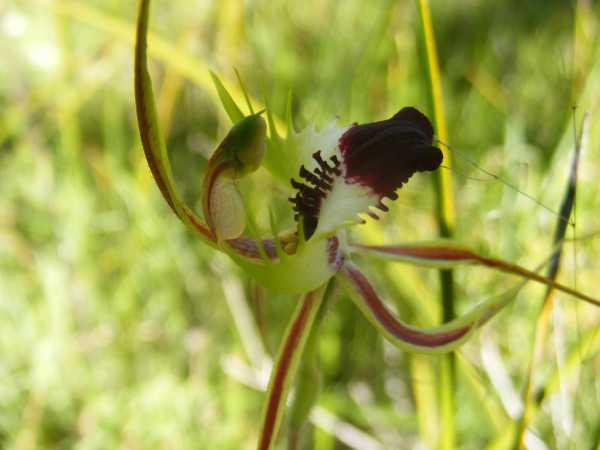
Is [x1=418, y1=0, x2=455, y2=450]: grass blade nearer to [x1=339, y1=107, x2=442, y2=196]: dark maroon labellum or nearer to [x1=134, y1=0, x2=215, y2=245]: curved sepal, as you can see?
[x1=339, y1=107, x2=442, y2=196]: dark maroon labellum

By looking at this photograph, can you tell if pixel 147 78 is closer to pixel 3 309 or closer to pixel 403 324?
pixel 403 324

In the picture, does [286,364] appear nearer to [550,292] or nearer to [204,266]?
[550,292]

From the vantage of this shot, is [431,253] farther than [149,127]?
Yes

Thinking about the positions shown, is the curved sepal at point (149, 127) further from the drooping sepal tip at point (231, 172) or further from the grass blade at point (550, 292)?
the grass blade at point (550, 292)

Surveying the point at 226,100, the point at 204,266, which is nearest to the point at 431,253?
the point at 226,100

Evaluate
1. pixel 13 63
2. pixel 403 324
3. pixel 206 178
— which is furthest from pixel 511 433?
pixel 13 63

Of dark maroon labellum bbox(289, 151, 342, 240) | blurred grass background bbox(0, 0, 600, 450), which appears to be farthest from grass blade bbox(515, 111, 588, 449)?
dark maroon labellum bbox(289, 151, 342, 240)

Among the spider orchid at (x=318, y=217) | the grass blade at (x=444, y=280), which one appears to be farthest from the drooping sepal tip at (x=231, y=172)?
the grass blade at (x=444, y=280)
